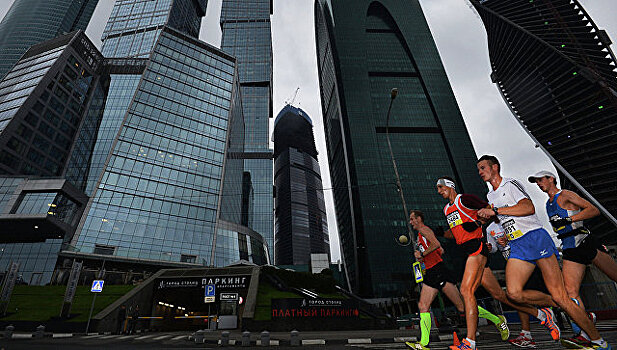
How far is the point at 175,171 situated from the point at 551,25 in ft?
346

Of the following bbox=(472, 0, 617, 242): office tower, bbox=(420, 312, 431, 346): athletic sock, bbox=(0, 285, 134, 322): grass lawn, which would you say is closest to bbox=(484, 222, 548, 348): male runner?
bbox=(420, 312, 431, 346): athletic sock

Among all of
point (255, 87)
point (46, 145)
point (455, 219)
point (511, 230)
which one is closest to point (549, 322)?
point (511, 230)

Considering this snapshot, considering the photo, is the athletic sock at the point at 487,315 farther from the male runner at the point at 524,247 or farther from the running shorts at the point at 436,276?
the male runner at the point at 524,247

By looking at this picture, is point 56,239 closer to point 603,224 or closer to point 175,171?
point 175,171

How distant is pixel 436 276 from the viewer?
5.28m

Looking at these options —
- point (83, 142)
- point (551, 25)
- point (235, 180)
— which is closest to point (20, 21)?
point (83, 142)

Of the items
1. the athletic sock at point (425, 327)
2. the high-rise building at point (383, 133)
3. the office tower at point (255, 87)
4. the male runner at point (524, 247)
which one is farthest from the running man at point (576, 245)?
the office tower at point (255, 87)

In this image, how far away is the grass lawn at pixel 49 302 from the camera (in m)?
18.5

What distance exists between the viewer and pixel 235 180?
75.9 m

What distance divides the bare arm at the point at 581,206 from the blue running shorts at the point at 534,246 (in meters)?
0.56

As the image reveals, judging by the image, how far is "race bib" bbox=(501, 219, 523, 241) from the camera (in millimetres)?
4463

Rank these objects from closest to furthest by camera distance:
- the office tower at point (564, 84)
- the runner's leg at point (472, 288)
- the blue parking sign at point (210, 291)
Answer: the runner's leg at point (472, 288) < the blue parking sign at point (210, 291) < the office tower at point (564, 84)

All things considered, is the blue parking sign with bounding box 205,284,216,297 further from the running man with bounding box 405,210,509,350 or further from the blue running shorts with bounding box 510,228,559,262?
the blue running shorts with bounding box 510,228,559,262

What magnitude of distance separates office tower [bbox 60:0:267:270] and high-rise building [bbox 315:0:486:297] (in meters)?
40.8
